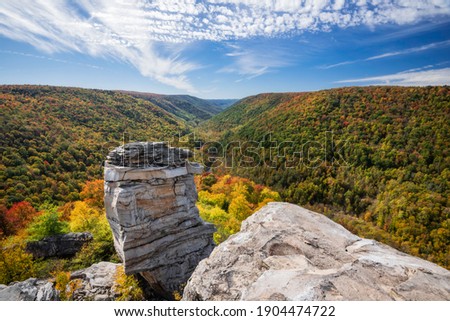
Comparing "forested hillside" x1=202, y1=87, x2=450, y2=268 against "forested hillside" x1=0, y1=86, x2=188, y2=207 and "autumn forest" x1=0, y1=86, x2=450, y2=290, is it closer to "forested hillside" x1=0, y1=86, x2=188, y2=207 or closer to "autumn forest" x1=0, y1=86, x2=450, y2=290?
"autumn forest" x1=0, y1=86, x2=450, y2=290

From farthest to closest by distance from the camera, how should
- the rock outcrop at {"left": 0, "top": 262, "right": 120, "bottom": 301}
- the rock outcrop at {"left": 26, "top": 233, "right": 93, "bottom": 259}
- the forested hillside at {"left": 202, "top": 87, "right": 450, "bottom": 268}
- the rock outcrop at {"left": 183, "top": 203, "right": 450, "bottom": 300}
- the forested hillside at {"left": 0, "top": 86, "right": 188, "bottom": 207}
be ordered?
the forested hillside at {"left": 202, "top": 87, "right": 450, "bottom": 268} < the forested hillside at {"left": 0, "top": 86, "right": 188, "bottom": 207} < the rock outcrop at {"left": 26, "top": 233, "right": 93, "bottom": 259} < the rock outcrop at {"left": 0, "top": 262, "right": 120, "bottom": 301} < the rock outcrop at {"left": 183, "top": 203, "right": 450, "bottom": 300}

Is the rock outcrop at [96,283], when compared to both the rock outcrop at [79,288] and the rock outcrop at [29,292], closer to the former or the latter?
the rock outcrop at [79,288]

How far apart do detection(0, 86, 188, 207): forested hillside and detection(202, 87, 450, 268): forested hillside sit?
138ft

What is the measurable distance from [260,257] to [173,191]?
8.25 meters

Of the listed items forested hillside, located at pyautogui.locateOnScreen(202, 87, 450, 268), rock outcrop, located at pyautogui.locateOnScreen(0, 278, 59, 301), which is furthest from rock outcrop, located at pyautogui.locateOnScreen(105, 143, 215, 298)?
forested hillside, located at pyautogui.locateOnScreen(202, 87, 450, 268)

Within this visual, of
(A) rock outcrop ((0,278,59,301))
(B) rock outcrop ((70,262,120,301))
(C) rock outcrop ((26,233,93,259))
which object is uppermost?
(A) rock outcrop ((0,278,59,301))

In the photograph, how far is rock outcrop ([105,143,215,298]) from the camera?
→ 40.2 feet

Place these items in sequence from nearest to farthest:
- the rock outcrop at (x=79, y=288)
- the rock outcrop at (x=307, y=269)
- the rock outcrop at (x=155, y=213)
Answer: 1. the rock outcrop at (x=307, y=269)
2. the rock outcrop at (x=79, y=288)
3. the rock outcrop at (x=155, y=213)

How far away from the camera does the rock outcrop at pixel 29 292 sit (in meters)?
9.88

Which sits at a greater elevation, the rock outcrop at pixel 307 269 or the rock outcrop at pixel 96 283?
the rock outcrop at pixel 307 269

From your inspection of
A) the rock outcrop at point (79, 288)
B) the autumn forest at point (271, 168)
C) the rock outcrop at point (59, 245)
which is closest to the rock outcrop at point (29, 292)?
the rock outcrop at point (79, 288)

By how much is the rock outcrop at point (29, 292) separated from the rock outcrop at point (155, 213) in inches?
132

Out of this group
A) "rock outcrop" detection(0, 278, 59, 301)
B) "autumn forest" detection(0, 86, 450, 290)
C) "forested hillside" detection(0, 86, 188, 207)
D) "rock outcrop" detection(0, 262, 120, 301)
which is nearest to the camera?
"rock outcrop" detection(0, 278, 59, 301)

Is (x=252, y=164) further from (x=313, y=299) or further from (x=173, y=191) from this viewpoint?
(x=313, y=299)
